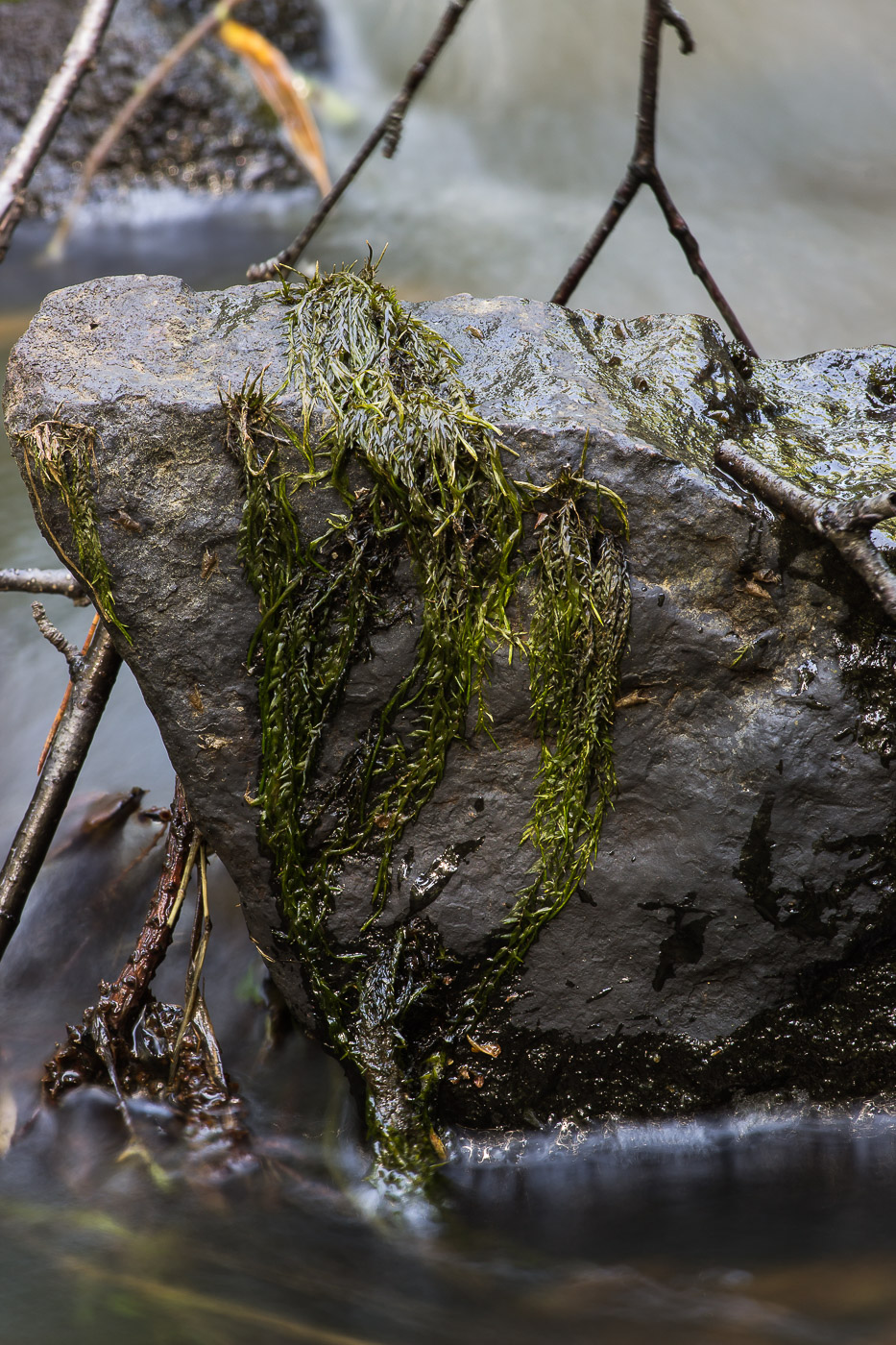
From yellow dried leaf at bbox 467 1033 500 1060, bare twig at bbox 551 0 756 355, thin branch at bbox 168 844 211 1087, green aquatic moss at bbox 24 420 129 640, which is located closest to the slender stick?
thin branch at bbox 168 844 211 1087

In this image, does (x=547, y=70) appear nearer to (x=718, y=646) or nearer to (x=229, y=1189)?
(x=718, y=646)

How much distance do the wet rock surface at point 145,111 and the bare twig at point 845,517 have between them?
27.7 ft

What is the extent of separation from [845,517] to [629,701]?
2.00ft

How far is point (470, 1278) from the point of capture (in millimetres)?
2238

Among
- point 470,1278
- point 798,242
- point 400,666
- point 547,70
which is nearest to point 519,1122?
point 470,1278

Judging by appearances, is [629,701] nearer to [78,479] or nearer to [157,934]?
[78,479]

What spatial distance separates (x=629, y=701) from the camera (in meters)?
2.29

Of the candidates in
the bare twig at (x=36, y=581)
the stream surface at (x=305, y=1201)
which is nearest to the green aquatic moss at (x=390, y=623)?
the stream surface at (x=305, y=1201)

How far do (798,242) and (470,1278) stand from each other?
736 centimetres

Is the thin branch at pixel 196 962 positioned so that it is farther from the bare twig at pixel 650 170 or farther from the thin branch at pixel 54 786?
the bare twig at pixel 650 170

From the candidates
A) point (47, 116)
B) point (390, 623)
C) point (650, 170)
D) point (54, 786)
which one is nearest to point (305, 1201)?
point (54, 786)

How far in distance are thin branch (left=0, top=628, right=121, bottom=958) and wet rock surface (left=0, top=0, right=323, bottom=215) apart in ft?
25.2

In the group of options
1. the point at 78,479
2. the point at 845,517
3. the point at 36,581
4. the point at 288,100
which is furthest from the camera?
the point at 288,100

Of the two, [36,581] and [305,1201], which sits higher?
[36,581]
